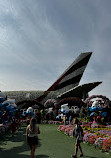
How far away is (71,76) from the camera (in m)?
38.6

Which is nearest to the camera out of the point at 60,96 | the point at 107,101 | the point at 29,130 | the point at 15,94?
the point at 29,130

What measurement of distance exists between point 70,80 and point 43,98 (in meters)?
7.70

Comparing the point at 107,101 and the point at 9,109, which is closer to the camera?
the point at 9,109

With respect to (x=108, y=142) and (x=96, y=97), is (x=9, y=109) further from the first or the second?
(x=96, y=97)

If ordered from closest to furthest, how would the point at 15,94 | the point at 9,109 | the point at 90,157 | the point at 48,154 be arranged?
1. the point at 90,157
2. the point at 48,154
3. the point at 9,109
4. the point at 15,94

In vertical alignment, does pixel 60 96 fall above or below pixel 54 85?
below

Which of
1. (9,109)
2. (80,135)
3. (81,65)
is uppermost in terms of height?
(81,65)

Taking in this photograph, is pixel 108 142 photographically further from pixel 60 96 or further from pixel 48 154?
pixel 60 96

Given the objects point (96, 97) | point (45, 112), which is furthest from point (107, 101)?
point (45, 112)

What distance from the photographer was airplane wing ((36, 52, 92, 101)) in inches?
1506

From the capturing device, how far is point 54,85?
39.2 m

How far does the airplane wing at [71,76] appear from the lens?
3825cm

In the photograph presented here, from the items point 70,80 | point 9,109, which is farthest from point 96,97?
point 9,109

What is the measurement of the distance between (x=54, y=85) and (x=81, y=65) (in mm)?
7934
